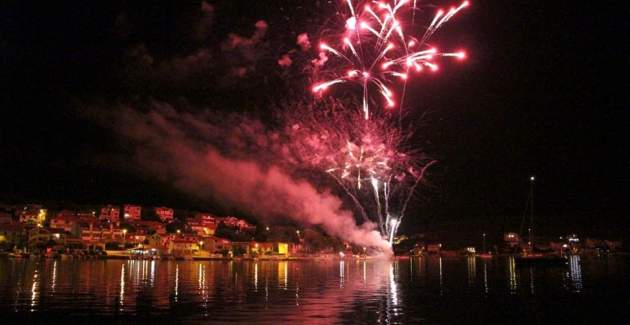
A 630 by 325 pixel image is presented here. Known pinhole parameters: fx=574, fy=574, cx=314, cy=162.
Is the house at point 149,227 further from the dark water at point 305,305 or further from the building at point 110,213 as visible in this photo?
the dark water at point 305,305

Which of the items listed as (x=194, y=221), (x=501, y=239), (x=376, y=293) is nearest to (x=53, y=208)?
(x=194, y=221)

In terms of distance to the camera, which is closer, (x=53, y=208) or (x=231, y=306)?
(x=231, y=306)

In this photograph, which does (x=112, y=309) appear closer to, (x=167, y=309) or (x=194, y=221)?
(x=167, y=309)

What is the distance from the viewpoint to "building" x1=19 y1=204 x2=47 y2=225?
88875mm

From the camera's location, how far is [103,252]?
7562 cm

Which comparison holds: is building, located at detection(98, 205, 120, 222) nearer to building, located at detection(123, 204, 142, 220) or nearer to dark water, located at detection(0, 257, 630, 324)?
building, located at detection(123, 204, 142, 220)

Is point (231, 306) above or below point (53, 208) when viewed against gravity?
below

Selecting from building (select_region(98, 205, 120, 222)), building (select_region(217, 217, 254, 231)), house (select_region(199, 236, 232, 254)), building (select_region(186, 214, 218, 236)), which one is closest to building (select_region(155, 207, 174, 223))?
building (select_region(186, 214, 218, 236))

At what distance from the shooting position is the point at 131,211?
116062 millimetres

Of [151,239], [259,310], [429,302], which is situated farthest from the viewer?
[151,239]

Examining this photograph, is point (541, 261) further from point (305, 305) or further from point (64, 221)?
point (64, 221)

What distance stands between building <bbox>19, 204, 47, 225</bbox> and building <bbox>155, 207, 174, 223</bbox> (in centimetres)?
3103

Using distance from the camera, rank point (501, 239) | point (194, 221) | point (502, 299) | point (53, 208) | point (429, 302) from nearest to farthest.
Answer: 1. point (429, 302)
2. point (502, 299)
3. point (53, 208)
4. point (194, 221)
5. point (501, 239)

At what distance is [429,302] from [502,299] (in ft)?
10.6
